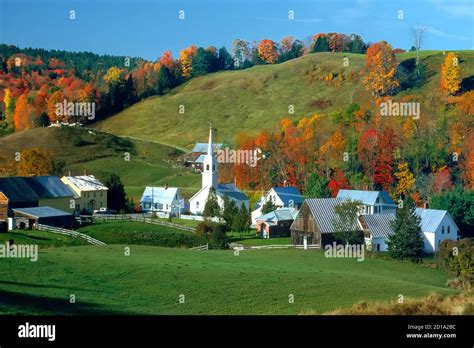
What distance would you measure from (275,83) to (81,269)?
105m

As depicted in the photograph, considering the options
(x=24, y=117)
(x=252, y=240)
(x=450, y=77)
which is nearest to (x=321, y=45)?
(x=450, y=77)

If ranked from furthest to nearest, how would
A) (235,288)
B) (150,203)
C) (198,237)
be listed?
(150,203), (198,237), (235,288)

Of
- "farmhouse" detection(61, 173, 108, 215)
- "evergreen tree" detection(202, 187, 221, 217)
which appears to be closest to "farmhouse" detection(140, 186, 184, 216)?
"farmhouse" detection(61, 173, 108, 215)

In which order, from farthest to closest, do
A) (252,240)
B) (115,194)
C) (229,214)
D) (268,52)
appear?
(268,52)
(115,194)
(229,214)
(252,240)

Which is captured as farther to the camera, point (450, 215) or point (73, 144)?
point (73, 144)

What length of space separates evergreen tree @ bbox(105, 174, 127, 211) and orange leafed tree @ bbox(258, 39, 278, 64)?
3587 inches

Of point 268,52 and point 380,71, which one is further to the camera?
point 268,52

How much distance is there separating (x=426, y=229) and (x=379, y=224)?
2.93m

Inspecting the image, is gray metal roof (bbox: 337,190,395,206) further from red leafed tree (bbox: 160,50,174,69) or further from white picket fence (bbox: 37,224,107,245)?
red leafed tree (bbox: 160,50,174,69)

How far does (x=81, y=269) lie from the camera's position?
28438mm

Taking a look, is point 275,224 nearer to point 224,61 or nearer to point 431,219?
point 431,219

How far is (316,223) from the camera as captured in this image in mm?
48000
